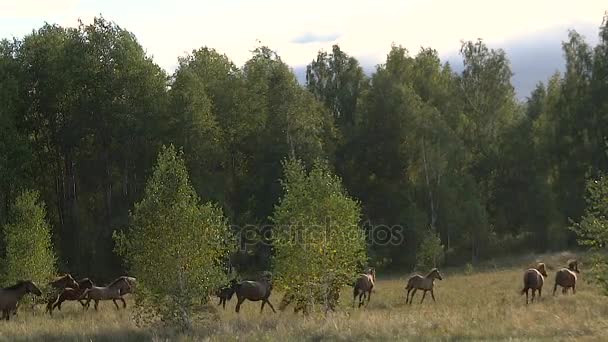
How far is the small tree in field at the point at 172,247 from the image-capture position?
67.6ft

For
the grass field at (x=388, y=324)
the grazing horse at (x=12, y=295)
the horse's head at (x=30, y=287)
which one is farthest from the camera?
the horse's head at (x=30, y=287)

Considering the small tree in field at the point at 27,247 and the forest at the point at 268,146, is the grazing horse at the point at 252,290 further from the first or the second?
the forest at the point at 268,146

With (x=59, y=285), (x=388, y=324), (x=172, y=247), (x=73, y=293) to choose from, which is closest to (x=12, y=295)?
(x=73, y=293)

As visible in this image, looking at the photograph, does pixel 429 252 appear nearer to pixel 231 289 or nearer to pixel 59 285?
pixel 231 289

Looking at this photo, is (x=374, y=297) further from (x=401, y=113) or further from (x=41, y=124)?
(x=41, y=124)

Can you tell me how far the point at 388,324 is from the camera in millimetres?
18719

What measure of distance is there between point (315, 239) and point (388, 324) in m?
4.36

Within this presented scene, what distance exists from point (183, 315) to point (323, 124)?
3149 centimetres

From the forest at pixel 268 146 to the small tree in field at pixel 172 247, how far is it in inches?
792

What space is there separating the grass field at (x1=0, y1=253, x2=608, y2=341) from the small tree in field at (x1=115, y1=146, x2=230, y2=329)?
0.93 metres

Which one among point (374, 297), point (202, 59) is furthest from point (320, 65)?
point (374, 297)

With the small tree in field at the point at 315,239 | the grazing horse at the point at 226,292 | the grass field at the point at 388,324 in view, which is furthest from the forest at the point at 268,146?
the small tree in field at the point at 315,239

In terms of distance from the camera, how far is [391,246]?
4994 centimetres

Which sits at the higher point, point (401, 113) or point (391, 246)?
point (401, 113)
